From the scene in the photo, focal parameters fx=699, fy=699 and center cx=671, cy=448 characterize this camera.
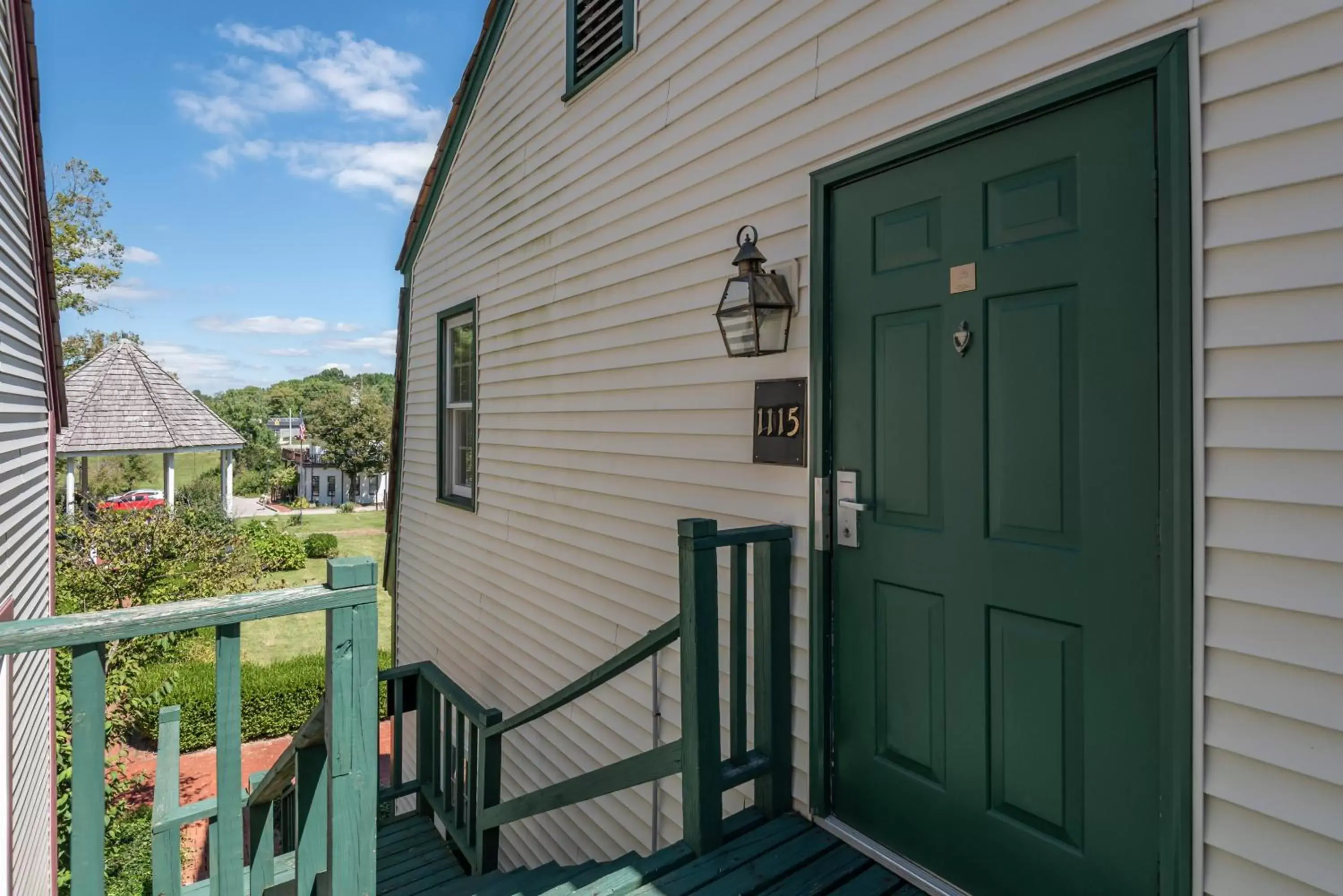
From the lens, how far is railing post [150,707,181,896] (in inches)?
127

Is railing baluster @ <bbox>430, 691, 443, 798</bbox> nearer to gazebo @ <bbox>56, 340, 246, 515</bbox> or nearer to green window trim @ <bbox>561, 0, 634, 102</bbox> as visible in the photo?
green window trim @ <bbox>561, 0, 634, 102</bbox>

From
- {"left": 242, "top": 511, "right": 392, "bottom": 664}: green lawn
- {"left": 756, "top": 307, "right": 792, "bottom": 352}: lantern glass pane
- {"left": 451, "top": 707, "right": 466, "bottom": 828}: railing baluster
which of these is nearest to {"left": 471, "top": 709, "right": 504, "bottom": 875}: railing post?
{"left": 451, "top": 707, "right": 466, "bottom": 828}: railing baluster

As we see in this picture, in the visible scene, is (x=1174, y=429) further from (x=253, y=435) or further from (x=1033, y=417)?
(x=253, y=435)

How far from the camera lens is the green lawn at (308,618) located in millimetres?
12656

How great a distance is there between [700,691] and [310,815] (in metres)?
1.05

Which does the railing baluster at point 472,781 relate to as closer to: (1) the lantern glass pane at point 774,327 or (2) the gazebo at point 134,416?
(1) the lantern glass pane at point 774,327

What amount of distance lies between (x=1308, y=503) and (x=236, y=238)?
130 feet

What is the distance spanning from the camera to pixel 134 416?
14.9 m

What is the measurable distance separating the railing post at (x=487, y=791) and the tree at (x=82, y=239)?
73.2ft

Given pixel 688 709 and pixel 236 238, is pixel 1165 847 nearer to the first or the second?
pixel 688 709

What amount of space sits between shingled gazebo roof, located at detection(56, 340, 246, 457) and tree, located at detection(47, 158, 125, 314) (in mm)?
5318

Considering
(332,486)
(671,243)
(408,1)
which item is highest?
(408,1)

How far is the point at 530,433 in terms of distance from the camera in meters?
4.47

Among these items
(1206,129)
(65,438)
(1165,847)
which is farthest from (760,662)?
(65,438)
